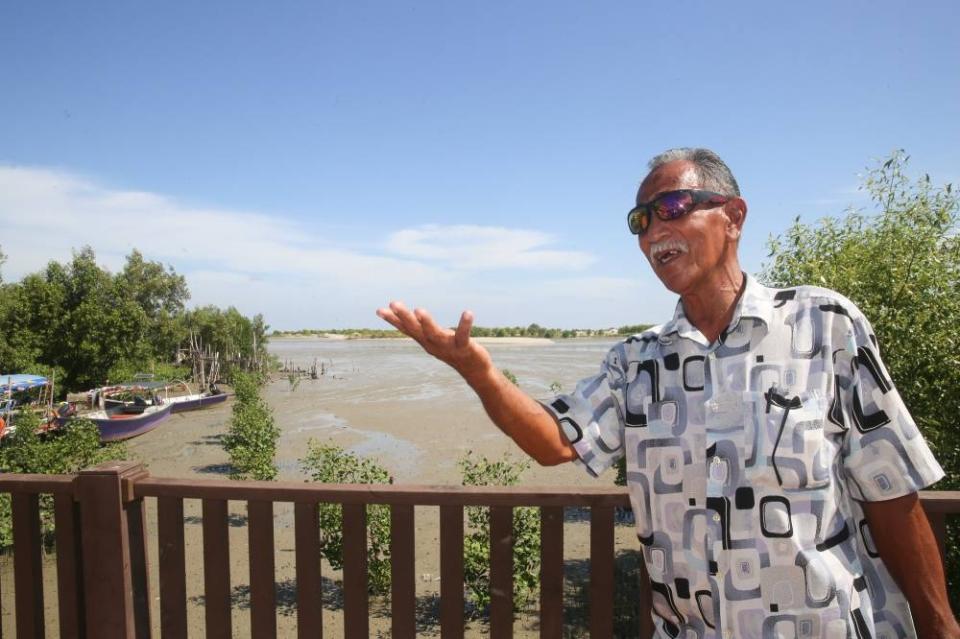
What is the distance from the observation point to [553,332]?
144250mm

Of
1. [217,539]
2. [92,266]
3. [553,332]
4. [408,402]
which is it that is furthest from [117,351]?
[553,332]

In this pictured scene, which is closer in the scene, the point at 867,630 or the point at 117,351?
the point at 867,630

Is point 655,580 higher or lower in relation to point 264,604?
higher

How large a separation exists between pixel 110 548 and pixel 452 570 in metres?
1.28

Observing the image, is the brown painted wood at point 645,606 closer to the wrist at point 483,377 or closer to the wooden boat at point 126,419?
the wrist at point 483,377

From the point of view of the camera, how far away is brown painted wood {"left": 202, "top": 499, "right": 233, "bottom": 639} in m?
2.16

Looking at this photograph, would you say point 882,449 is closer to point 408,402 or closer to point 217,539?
point 217,539

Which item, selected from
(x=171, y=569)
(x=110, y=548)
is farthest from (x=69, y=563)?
(x=171, y=569)

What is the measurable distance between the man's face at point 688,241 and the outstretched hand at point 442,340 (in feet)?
1.83

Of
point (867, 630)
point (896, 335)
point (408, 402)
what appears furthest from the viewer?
point (408, 402)

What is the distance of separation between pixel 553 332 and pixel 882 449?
472 ft

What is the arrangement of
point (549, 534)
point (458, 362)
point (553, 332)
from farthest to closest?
point (553, 332)
point (549, 534)
point (458, 362)

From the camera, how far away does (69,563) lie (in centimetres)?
225

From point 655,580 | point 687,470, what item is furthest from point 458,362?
point 655,580
